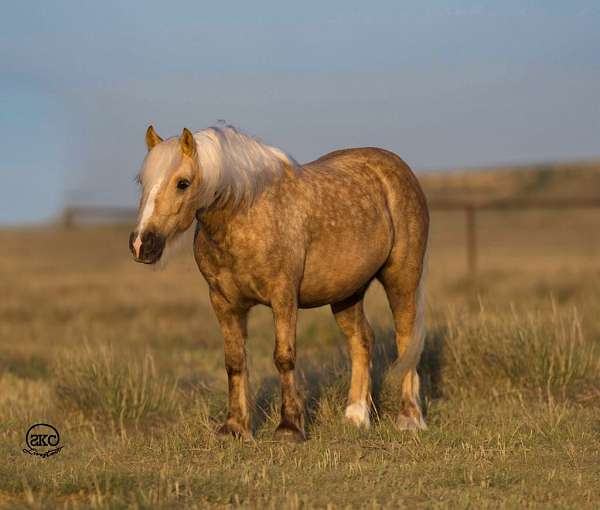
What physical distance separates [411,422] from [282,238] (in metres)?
1.81

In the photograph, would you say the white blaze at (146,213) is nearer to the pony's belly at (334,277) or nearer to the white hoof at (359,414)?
the pony's belly at (334,277)

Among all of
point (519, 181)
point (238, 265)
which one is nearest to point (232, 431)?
point (238, 265)

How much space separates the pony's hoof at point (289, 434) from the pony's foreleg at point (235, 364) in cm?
26

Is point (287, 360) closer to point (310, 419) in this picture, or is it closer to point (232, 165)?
point (310, 419)

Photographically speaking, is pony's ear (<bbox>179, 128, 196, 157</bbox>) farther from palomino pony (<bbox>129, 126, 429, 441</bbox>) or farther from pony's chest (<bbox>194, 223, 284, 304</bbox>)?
pony's chest (<bbox>194, 223, 284, 304</bbox>)

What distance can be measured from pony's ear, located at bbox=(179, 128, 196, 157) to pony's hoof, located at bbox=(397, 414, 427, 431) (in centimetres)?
253

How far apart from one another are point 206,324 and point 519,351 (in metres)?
7.79

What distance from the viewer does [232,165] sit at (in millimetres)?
6281

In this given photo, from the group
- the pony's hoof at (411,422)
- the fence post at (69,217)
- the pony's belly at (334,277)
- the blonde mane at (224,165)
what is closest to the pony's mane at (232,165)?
the blonde mane at (224,165)

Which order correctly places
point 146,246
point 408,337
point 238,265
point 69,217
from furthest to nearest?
point 69,217, point 408,337, point 238,265, point 146,246

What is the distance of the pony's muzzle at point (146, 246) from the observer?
5.77 meters

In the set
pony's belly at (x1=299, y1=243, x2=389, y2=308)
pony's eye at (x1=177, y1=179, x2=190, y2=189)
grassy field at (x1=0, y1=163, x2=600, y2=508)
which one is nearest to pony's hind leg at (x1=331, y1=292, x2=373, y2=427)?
grassy field at (x1=0, y1=163, x2=600, y2=508)

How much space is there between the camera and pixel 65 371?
28.2 feet

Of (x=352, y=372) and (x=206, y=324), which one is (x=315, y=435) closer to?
(x=352, y=372)
